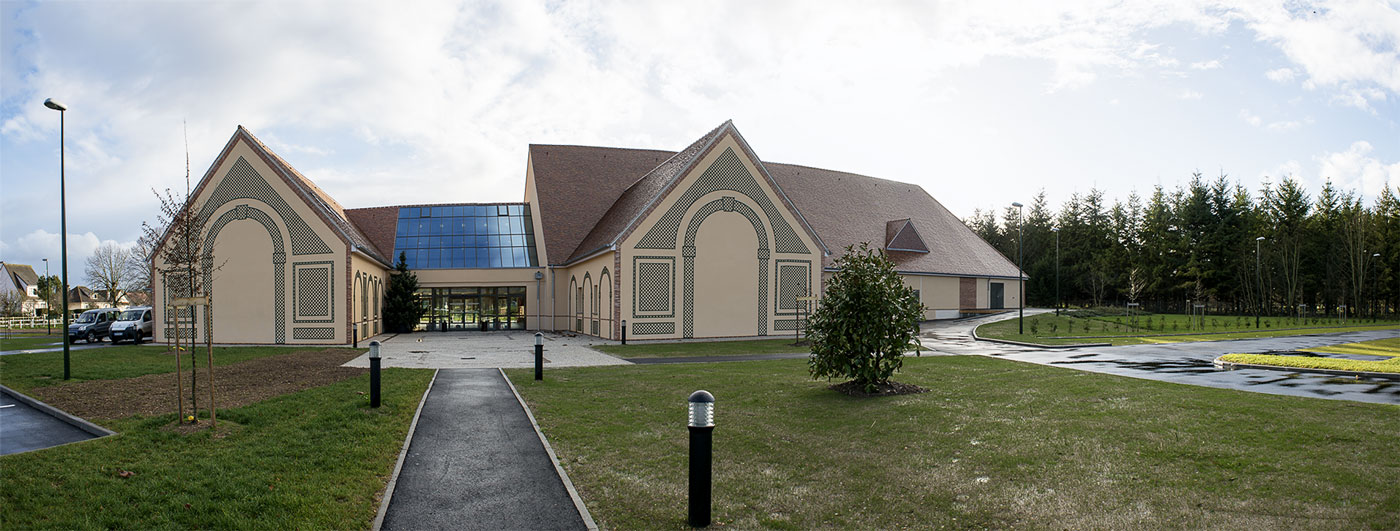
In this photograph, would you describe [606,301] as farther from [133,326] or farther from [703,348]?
[133,326]

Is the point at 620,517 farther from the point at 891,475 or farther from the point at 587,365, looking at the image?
the point at 587,365

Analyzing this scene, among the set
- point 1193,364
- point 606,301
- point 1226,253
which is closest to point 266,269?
point 606,301

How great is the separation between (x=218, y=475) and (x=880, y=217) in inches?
1633

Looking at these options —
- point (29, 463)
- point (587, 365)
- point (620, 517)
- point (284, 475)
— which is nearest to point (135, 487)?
point (284, 475)

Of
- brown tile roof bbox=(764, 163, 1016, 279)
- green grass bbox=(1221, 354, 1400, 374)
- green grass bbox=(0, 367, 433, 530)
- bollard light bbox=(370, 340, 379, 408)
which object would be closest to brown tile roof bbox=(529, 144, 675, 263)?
brown tile roof bbox=(764, 163, 1016, 279)

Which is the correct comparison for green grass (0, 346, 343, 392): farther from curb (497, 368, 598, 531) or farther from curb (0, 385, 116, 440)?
curb (497, 368, 598, 531)

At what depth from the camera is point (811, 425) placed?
9070 millimetres

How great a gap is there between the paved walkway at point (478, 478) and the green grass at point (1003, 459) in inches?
13.3

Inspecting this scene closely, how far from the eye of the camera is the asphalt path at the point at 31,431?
821 cm

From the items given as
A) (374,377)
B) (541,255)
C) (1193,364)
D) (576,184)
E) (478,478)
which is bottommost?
(1193,364)

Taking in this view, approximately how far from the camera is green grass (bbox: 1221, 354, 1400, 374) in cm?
1416

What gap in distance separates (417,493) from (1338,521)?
7245mm

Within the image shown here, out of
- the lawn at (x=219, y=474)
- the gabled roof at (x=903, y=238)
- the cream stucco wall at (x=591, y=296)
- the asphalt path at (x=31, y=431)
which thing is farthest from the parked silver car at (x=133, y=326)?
the gabled roof at (x=903, y=238)

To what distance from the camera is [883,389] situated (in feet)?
37.7
